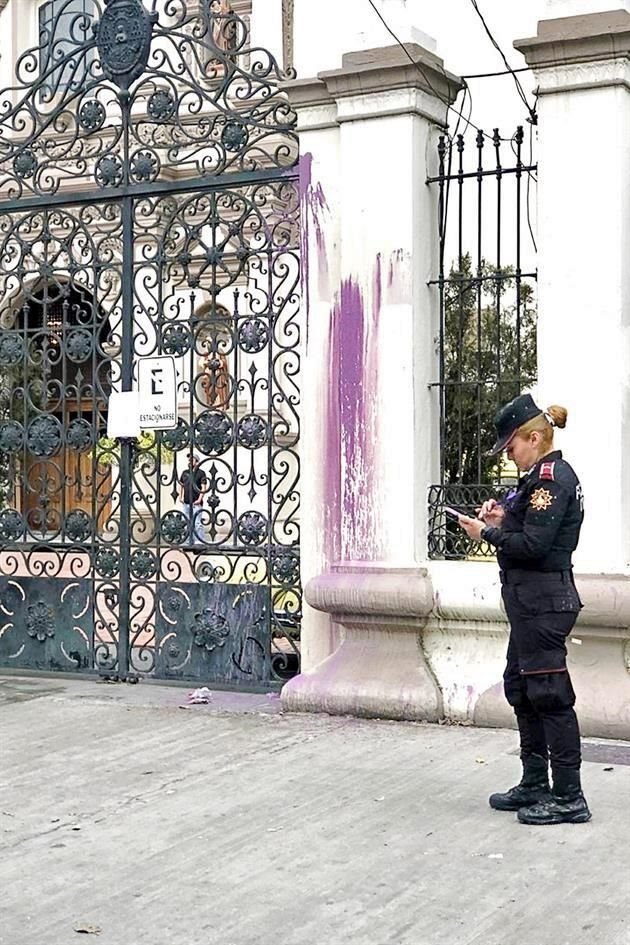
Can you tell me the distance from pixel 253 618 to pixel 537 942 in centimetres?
465

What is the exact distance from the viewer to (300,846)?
5.64m

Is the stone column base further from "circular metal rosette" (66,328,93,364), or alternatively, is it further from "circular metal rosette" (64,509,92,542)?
"circular metal rosette" (66,328,93,364)

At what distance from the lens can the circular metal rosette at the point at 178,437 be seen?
9.30 metres

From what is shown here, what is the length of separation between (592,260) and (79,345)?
3752 mm

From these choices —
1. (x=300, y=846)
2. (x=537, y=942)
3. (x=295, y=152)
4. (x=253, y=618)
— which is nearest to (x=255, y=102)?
(x=295, y=152)

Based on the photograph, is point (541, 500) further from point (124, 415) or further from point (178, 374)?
point (124, 415)

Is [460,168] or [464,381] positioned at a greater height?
[460,168]

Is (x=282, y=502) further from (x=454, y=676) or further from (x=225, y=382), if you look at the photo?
(x=454, y=676)

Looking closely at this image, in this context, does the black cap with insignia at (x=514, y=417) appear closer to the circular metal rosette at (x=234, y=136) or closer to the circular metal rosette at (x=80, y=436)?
the circular metal rosette at (x=234, y=136)

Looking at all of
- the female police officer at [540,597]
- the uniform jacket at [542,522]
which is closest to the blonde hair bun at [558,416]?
the female police officer at [540,597]

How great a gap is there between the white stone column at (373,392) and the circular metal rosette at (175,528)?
0.99 meters

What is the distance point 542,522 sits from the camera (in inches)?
228

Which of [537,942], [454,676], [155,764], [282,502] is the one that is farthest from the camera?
[282,502]

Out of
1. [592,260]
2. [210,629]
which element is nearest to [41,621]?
[210,629]
